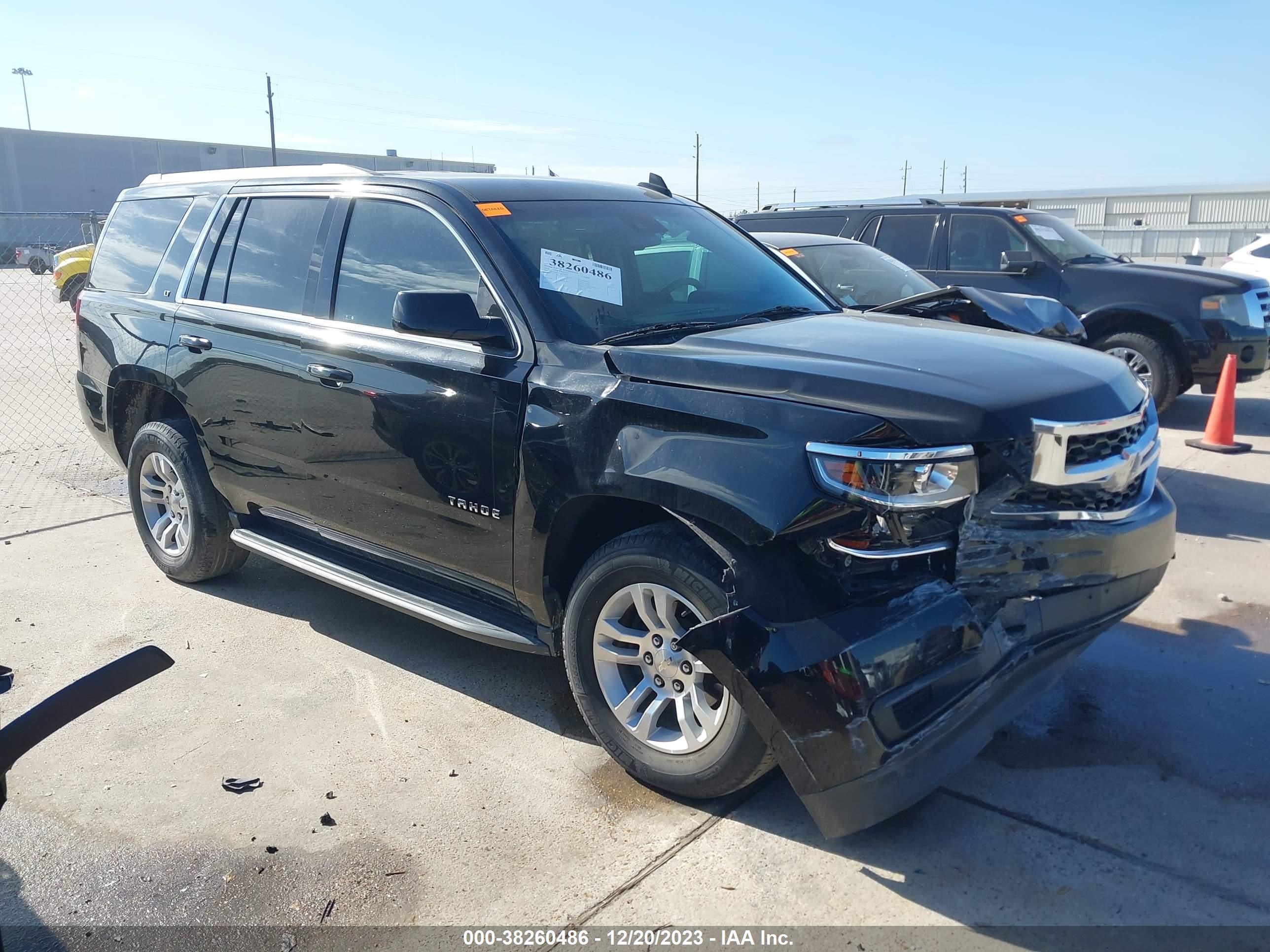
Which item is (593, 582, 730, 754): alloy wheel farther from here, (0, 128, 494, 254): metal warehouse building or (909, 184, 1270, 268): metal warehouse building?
(0, 128, 494, 254): metal warehouse building

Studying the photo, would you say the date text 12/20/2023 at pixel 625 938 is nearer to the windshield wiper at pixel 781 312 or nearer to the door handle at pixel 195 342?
the windshield wiper at pixel 781 312

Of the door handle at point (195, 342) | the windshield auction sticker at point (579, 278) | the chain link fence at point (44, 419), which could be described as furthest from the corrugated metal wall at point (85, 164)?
the windshield auction sticker at point (579, 278)

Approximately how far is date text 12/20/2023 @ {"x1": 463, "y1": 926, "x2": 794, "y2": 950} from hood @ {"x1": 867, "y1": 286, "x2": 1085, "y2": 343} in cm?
277

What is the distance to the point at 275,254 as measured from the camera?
15.5ft

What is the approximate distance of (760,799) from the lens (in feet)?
11.1

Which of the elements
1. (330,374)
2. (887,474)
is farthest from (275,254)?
(887,474)

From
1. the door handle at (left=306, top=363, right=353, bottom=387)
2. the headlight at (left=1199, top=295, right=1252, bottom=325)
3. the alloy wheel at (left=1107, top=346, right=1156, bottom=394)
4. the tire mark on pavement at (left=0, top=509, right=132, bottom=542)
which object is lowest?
the tire mark on pavement at (left=0, top=509, right=132, bottom=542)

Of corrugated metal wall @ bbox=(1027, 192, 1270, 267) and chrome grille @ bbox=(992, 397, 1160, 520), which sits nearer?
chrome grille @ bbox=(992, 397, 1160, 520)

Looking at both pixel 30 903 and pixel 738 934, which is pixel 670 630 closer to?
pixel 738 934

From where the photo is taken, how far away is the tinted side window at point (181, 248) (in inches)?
205

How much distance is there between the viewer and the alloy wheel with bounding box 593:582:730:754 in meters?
3.16

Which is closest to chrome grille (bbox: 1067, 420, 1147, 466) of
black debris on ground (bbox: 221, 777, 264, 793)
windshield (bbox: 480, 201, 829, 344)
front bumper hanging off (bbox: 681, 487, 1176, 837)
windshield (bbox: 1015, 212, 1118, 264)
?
front bumper hanging off (bbox: 681, 487, 1176, 837)

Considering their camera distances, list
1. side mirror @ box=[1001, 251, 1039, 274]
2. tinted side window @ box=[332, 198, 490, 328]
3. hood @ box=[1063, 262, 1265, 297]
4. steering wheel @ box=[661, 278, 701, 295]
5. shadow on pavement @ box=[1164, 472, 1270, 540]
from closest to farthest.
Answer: tinted side window @ box=[332, 198, 490, 328] < steering wheel @ box=[661, 278, 701, 295] < shadow on pavement @ box=[1164, 472, 1270, 540] < hood @ box=[1063, 262, 1265, 297] < side mirror @ box=[1001, 251, 1039, 274]

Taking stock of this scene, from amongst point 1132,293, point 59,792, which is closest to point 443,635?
point 59,792
